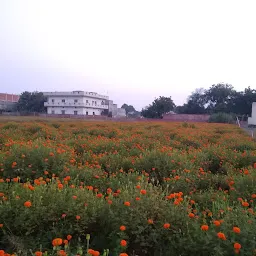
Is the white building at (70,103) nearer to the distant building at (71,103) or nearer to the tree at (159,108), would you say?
the distant building at (71,103)

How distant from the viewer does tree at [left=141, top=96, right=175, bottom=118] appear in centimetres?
5284

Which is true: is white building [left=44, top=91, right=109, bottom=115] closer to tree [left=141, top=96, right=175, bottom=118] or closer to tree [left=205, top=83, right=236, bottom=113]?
tree [left=141, top=96, right=175, bottom=118]

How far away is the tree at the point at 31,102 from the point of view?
206ft

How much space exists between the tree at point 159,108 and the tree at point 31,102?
22678 millimetres

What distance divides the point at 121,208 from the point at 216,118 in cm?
3408

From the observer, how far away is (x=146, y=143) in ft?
27.6

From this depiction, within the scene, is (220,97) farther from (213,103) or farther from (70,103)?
(70,103)

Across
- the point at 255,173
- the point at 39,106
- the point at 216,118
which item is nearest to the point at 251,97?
the point at 216,118

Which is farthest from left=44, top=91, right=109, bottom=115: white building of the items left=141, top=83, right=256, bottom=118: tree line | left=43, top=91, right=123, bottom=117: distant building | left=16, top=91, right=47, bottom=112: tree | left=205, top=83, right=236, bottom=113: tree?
left=205, top=83, right=236, bottom=113: tree

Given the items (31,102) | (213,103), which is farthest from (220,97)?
(31,102)

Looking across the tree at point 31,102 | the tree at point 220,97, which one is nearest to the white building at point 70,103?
the tree at point 31,102

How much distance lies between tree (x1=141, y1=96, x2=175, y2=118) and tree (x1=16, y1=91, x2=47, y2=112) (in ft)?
74.4

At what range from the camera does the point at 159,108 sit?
53.0 m

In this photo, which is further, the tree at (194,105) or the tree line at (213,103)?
the tree at (194,105)
